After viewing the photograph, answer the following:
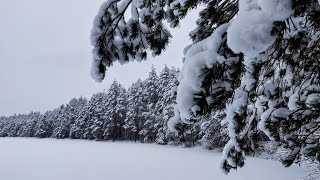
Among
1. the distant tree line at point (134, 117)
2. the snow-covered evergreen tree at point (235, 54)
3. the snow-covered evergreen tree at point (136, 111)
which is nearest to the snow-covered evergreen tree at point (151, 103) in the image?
the distant tree line at point (134, 117)

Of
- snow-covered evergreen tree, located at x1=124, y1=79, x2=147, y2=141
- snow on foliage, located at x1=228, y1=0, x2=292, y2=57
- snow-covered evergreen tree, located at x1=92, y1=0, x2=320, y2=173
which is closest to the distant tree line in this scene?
snow-covered evergreen tree, located at x1=124, y1=79, x2=147, y2=141

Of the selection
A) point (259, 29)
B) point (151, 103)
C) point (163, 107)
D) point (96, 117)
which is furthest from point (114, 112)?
point (259, 29)

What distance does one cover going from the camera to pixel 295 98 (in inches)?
160

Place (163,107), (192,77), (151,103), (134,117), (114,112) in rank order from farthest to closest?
1. (114,112)
2. (134,117)
3. (151,103)
4. (163,107)
5. (192,77)

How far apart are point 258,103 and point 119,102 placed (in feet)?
167

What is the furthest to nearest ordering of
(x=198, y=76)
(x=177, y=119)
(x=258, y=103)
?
(x=258, y=103) → (x=177, y=119) → (x=198, y=76)

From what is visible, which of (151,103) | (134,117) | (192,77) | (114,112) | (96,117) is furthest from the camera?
(96,117)

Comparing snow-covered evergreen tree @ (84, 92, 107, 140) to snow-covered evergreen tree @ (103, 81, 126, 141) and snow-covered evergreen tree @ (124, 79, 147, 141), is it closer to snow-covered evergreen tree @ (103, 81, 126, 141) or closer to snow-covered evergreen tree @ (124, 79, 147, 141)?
snow-covered evergreen tree @ (103, 81, 126, 141)

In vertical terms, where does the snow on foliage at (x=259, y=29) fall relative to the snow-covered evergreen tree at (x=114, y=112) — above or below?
below

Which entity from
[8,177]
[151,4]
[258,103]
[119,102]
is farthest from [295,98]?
[119,102]

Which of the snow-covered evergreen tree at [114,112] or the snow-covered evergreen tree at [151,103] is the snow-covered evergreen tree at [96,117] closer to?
the snow-covered evergreen tree at [114,112]

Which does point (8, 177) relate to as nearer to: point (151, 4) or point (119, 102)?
point (151, 4)

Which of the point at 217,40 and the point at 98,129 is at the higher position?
the point at 98,129

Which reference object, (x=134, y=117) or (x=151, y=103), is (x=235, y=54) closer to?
(x=151, y=103)
